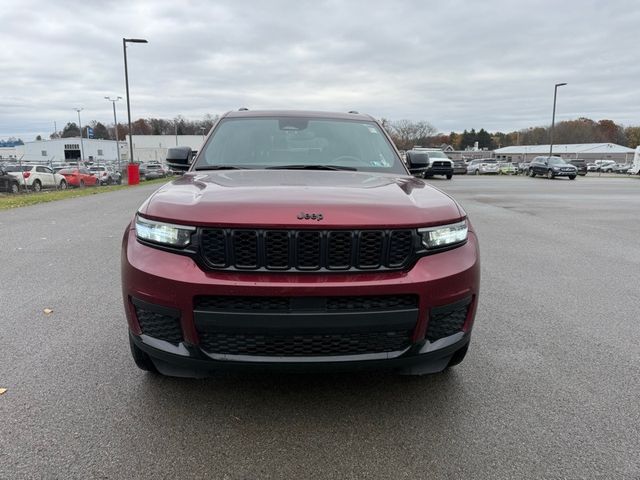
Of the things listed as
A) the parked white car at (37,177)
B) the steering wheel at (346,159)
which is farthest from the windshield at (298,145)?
the parked white car at (37,177)

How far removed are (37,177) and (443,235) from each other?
26820mm

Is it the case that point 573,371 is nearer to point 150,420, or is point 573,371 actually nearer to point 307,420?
point 307,420

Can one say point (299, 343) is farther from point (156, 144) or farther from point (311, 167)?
point (156, 144)

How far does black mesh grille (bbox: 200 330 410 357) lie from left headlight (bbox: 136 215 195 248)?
484 mm

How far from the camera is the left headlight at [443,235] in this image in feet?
7.97

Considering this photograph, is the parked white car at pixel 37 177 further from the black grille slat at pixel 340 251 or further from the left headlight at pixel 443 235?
the left headlight at pixel 443 235

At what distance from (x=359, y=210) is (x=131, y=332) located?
4.53 ft

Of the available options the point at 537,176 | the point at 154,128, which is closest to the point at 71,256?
the point at 537,176

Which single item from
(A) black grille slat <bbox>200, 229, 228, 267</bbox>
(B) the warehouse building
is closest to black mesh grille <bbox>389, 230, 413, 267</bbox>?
(A) black grille slat <bbox>200, 229, 228, 267</bbox>

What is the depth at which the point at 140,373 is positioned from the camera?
3096 millimetres

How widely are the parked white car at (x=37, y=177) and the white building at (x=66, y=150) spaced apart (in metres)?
78.2

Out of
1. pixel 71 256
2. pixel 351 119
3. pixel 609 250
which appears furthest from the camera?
pixel 609 250

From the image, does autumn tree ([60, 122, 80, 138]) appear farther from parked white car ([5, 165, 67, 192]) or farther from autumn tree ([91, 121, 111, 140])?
parked white car ([5, 165, 67, 192])

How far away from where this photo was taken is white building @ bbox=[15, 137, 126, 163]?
99062 mm
